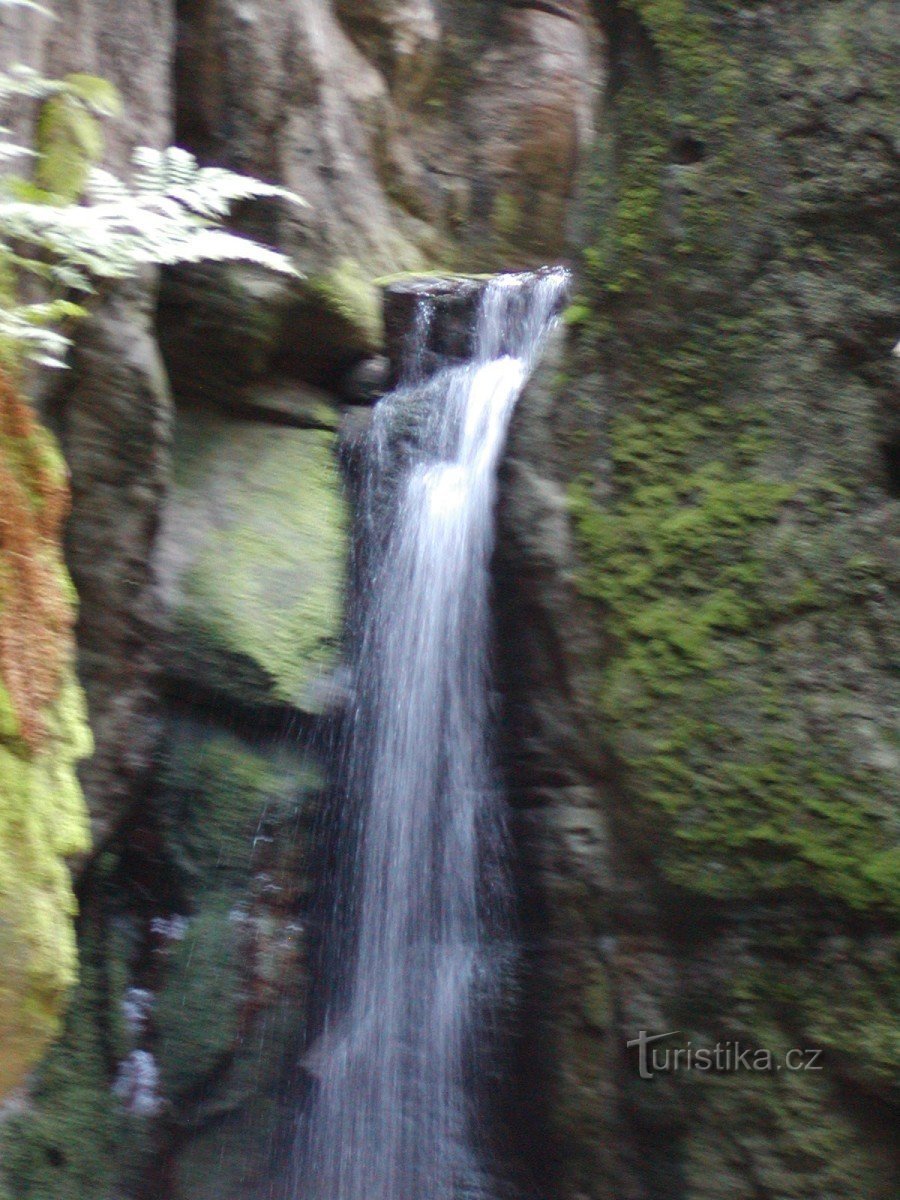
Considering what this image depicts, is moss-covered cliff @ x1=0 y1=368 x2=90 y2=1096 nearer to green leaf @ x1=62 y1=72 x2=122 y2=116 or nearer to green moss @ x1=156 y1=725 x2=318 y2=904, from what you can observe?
green leaf @ x1=62 y1=72 x2=122 y2=116

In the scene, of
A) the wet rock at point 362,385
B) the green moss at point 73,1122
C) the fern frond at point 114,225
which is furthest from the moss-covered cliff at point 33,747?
the wet rock at point 362,385

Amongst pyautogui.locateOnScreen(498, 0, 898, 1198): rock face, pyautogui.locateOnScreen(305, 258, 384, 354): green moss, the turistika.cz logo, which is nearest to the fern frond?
pyautogui.locateOnScreen(498, 0, 898, 1198): rock face

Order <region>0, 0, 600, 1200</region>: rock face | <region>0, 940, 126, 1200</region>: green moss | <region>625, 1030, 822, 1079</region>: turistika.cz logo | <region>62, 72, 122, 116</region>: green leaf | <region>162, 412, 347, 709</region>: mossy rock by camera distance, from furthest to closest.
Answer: <region>162, 412, 347, 709</region>: mossy rock → <region>0, 0, 600, 1200</region>: rock face → <region>0, 940, 126, 1200</region>: green moss → <region>625, 1030, 822, 1079</region>: turistika.cz logo → <region>62, 72, 122, 116</region>: green leaf

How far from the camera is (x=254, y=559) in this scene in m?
6.40

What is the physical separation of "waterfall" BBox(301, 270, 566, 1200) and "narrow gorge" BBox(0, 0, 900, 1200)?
0.07 feet

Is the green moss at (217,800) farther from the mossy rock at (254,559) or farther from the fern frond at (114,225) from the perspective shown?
the fern frond at (114,225)

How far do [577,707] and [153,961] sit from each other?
2.40 metres

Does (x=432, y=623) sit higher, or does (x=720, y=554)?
(x=720, y=554)

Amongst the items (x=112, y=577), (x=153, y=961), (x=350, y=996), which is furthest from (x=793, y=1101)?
(x=112, y=577)

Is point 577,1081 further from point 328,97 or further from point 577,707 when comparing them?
point 328,97

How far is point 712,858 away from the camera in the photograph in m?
4.08

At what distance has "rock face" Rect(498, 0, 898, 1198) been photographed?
3.87 meters

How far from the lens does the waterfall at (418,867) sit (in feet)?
16.6

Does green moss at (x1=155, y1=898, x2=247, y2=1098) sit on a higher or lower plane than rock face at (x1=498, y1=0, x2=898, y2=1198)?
lower
